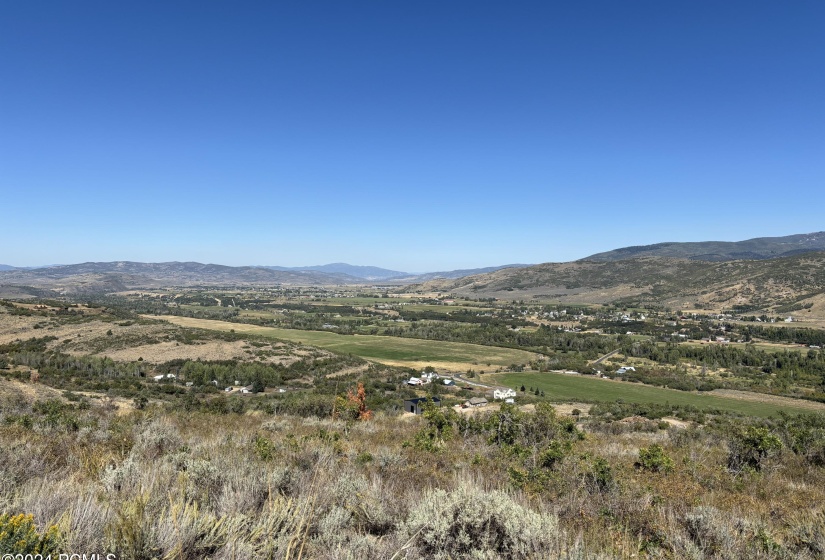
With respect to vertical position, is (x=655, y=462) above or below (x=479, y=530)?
below

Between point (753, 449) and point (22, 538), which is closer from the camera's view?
point (22, 538)

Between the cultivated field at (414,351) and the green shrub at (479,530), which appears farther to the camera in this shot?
the cultivated field at (414,351)

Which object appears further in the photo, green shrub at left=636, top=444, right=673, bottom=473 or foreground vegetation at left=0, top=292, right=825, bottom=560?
green shrub at left=636, top=444, right=673, bottom=473

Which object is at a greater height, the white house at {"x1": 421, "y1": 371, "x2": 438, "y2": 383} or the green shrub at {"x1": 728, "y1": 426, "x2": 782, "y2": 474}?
the green shrub at {"x1": 728, "y1": 426, "x2": 782, "y2": 474}

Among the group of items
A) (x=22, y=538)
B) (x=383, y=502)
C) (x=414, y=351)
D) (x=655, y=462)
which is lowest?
(x=414, y=351)

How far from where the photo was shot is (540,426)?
13.5 m

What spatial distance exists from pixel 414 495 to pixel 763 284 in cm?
22952

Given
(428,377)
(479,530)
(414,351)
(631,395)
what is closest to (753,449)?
(479,530)

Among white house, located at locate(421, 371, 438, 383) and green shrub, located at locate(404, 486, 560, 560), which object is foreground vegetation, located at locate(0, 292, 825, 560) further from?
white house, located at locate(421, 371, 438, 383)

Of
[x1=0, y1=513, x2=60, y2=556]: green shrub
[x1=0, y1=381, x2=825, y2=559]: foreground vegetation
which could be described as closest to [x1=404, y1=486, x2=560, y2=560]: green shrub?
[x1=0, y1=381, x2=825, y2=559]: foreground vegetation

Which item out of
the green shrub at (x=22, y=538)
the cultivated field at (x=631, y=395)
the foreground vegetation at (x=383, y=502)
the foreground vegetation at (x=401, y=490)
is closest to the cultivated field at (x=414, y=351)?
the cultivated field at (x=631, y=395)

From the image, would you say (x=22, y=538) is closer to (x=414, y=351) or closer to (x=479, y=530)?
(x=479, y=530)

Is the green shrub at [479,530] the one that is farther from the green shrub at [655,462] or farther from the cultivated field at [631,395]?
the cultivated field at [631,395]

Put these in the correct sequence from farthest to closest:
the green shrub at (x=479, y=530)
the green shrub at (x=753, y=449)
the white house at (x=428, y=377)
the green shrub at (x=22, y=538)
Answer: the white house at (x=428, y=377) < the green shrub at (x=753, y=449) < the green shrub at (x=479, y=530) < the green shrub at (x=22, y=538)
